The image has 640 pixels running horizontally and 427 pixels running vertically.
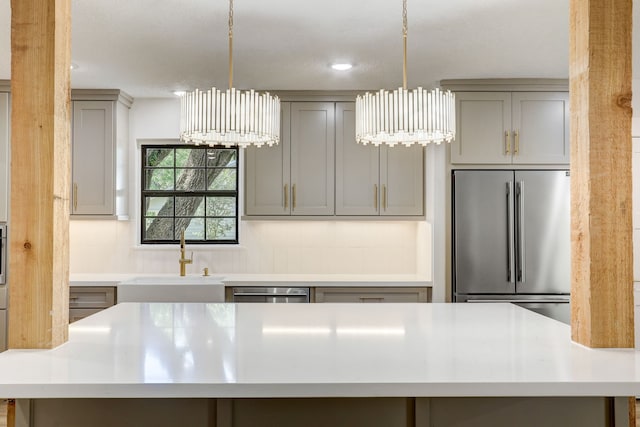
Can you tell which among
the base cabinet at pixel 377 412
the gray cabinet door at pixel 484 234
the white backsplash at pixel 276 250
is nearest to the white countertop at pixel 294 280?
the white backsplash at pixel 276 250

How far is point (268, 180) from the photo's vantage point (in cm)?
445

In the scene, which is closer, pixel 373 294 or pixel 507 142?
pixel 507 142

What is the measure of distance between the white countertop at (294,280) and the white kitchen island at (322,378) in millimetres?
2126

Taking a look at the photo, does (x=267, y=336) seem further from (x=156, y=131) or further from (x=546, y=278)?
(x=156, y=131)

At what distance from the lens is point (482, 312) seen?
8.14 ft

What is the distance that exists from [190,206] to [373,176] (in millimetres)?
1668

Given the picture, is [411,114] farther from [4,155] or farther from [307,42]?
[4,155]

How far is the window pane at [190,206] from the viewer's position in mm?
4875

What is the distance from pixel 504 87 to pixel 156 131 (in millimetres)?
2877

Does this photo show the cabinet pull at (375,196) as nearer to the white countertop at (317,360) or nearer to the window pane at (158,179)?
the window pane at (158,179)

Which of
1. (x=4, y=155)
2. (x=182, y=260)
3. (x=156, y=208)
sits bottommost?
(x=182, y=260)

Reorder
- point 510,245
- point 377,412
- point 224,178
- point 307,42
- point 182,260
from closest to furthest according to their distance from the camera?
1. point 377,412
2. point 307,42
3. point 510,245
4. point 182,260
5. point 224,178

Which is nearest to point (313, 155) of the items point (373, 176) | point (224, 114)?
point (373, 176)

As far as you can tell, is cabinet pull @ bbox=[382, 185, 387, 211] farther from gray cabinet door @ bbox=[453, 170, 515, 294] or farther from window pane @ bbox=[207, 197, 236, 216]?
window pane @ bbox=[207, 197, 236, 216]
